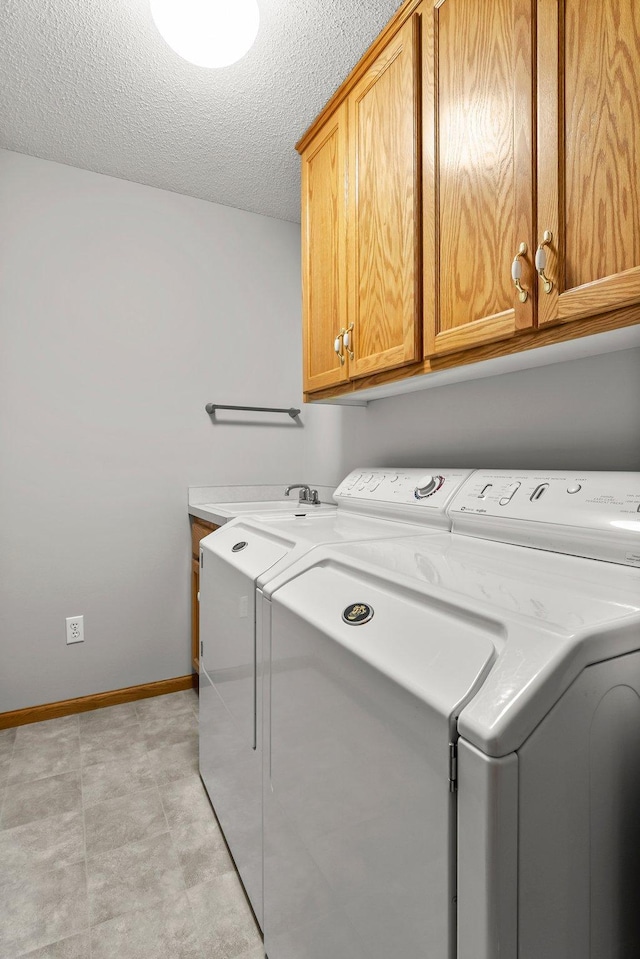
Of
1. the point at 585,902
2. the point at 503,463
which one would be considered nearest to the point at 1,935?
the point at 585,902

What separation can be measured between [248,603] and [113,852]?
0.93m

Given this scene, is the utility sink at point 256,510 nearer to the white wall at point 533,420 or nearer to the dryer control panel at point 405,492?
the dryer control panel at point 405,492

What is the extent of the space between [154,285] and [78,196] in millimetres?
482

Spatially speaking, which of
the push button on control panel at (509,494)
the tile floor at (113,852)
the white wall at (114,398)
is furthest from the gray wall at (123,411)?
the push button on control panel at (509,494)

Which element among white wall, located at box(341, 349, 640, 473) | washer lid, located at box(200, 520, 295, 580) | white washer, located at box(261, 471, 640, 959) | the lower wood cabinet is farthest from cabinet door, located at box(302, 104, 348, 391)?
white washer, located at box(261, 471, 640, 959)

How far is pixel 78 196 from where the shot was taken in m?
2.27

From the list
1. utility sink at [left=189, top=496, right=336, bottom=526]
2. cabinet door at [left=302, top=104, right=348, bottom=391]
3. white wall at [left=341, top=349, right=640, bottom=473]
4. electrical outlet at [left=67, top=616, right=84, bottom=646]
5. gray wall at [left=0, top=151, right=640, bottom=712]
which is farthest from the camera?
electrical outlet at [left=67, top=616, right=84, bottom=646]

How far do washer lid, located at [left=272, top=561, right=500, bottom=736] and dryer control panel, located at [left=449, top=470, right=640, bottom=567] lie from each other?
0.42 metres

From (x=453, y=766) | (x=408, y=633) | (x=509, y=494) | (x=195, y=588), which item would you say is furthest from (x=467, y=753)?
(x=195, y=588)

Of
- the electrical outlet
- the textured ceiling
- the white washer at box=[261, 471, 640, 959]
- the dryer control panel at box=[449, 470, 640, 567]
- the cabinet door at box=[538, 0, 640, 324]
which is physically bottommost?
the electrical outlet

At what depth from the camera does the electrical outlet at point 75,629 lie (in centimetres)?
227

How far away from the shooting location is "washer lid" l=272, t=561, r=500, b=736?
0.57 meters

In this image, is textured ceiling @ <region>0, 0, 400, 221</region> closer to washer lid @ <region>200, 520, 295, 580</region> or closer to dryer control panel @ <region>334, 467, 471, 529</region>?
dryer control panel @ <region>334, 467, 471, 529</region>

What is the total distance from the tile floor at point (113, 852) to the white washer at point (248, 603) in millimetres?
99
